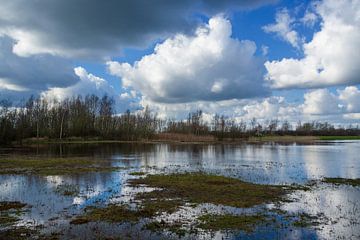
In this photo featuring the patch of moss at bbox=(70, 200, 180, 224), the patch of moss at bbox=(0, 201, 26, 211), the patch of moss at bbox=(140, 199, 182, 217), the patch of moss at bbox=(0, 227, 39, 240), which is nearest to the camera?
the patch of moss at bbox=(0, 227, 39, 240)

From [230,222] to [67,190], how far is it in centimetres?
1081

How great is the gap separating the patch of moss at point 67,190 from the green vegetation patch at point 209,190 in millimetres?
3570

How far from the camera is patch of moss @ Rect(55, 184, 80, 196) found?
1975 cm

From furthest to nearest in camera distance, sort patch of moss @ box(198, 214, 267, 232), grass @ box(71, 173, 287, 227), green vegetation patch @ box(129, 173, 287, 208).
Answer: green vegetation patch @ box(129, 173, 287, 208) < grass @ box(71, 173, 287, 227) < patch of moss @ box(198, 214, 267, 232)

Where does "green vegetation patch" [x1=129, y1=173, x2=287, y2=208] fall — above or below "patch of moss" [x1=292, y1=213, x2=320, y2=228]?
above

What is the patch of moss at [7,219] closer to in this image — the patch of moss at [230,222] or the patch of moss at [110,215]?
the patch of moss at [110,215]

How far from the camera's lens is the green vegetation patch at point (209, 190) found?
18375 mm

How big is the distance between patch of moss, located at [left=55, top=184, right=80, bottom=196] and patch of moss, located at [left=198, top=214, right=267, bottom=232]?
8.52 m

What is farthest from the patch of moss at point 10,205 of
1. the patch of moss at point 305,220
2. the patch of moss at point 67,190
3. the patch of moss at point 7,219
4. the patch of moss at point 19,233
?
the patch of moss at point 305,220

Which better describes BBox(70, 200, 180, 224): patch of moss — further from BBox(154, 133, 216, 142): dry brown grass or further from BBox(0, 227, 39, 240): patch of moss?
BBox(154, 133, 216, 142): dry brown grass

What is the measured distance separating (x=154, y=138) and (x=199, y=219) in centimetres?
10240

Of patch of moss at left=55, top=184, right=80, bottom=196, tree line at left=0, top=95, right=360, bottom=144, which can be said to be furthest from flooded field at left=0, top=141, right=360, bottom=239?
tree line at left=0, top=95, right=360, bottom=144

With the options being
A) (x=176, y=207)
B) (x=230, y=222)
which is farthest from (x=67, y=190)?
(x=230, y=222)

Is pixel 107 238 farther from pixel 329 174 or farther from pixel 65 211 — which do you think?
pixel 329 174
